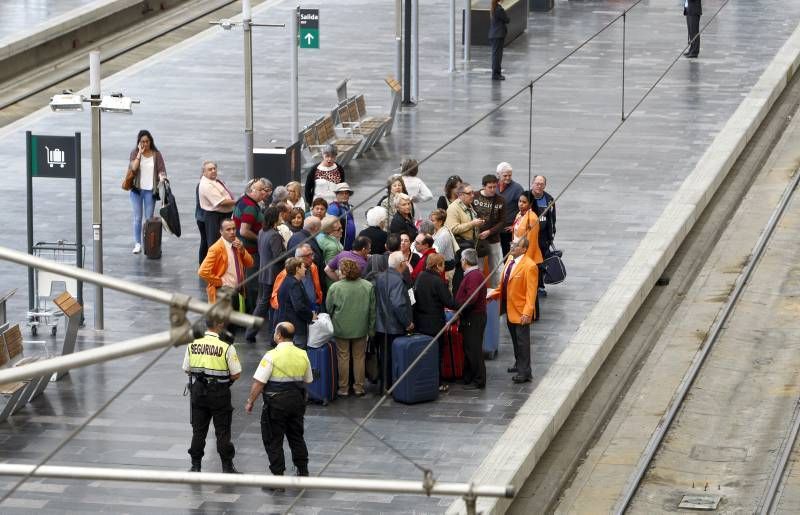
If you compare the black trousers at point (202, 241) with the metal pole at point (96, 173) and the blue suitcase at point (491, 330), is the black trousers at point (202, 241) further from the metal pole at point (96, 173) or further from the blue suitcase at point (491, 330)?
the blue suitcase at point (491, 330)

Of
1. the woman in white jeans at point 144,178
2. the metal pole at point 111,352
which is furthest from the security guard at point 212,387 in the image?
the woman in white jeans at point 144,178

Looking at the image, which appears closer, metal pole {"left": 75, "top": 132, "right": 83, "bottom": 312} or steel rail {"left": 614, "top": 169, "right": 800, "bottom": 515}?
steel rail {"left": 614, "top": 169, "right": 800, "bottom": 515}

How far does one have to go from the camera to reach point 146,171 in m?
19.1

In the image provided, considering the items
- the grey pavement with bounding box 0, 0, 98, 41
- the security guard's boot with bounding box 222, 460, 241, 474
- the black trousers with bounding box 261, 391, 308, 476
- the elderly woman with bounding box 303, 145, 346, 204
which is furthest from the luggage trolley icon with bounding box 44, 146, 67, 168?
the grey pavement with bounding box 0, 0, 98, 41

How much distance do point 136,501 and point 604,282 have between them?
7.58m

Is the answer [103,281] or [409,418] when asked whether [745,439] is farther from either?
[103,281]

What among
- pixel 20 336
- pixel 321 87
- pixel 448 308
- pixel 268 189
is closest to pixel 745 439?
pixel 448 308

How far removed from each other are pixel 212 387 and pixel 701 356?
672 centimetres

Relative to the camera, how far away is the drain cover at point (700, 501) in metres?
14.1

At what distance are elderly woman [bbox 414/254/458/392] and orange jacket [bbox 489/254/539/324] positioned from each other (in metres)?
0.63

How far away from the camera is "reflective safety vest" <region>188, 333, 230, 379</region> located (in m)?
12.7

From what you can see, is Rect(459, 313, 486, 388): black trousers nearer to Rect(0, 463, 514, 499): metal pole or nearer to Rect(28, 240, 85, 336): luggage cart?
Rect(28, 240, 85, 336): luggage cart

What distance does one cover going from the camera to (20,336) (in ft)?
49.5

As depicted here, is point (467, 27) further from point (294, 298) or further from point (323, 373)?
point (294, 298)
